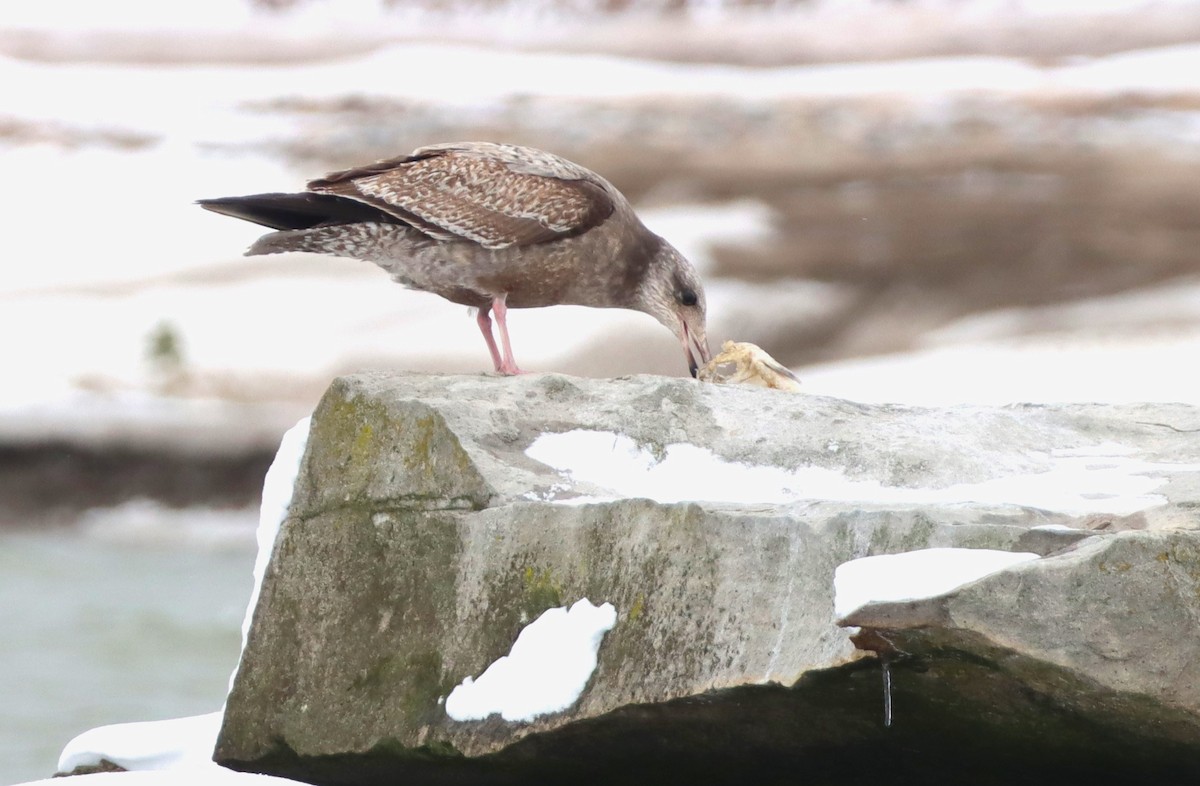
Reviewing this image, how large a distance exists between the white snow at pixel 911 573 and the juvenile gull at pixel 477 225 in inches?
111

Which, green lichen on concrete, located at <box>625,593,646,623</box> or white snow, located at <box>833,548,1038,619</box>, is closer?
white snow, located at <box>833,548,1038,619</box>

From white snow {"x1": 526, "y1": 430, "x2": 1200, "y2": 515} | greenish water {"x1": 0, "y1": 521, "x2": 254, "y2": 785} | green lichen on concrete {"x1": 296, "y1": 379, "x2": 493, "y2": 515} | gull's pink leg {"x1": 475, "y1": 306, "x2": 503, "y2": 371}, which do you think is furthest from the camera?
greenish water {"x1": 0, "y1": 521, "x2": 254, "y2": 785}

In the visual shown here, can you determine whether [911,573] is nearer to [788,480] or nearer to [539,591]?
[788,480]

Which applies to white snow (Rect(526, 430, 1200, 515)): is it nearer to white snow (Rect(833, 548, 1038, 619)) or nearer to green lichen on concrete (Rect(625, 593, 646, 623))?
green lichen on concrete (Rect(625, 593, 646, 623))

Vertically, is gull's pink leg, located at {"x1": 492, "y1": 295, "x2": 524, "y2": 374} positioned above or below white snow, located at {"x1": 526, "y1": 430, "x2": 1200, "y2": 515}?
above

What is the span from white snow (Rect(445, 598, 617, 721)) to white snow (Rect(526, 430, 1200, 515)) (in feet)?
0.99

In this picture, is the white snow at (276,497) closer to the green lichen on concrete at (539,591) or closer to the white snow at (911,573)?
the green lichen on concrete at (539,591)

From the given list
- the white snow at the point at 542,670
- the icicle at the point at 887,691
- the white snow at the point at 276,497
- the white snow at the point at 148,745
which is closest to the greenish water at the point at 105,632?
the white snow at the point at 148,745

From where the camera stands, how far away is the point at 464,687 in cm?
388

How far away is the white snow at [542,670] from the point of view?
3693 mm

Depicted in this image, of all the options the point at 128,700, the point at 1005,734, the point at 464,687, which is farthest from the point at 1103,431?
the point at 128,700

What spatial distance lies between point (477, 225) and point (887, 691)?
310 centimetres

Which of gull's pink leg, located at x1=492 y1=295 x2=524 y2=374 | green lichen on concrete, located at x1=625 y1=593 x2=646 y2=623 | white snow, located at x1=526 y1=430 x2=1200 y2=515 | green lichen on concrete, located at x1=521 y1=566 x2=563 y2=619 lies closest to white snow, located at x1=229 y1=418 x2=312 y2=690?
white snow, located at x1=526 y1=430 x2=1200 y2=515

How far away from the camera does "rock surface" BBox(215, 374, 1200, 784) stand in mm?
3096
